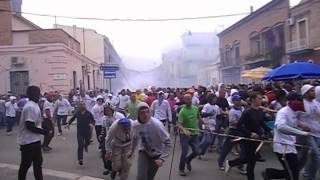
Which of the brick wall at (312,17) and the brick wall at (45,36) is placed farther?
the brick wall at (312,17)

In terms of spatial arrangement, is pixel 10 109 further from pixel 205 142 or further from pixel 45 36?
pixel 205 142

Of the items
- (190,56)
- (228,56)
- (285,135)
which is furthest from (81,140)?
(190,56)

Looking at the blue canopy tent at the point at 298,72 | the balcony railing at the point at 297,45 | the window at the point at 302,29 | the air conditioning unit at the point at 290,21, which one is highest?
the air conditioning unit at the point at 290,21

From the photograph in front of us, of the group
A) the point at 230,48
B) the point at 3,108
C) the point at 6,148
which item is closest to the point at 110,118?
the point at 6,148

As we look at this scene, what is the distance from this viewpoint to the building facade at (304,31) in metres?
30.2

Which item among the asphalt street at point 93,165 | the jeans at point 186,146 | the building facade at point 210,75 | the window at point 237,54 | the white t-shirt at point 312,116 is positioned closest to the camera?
the white t-shirt at point 312,116

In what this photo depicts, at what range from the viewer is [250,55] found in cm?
4216

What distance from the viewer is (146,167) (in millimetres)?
6945

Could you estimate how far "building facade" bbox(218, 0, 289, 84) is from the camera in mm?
36031

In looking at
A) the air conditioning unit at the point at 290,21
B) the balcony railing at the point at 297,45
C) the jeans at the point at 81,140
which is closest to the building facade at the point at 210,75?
the balcony railing at the point at 297,45

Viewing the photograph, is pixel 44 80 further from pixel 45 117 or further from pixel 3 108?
pixel 45 117

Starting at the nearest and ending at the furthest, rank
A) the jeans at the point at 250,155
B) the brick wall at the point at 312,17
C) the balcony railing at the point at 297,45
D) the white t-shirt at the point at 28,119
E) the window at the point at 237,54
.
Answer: the white t-shirt at the point at 28,119 < the jeans at the point at 250,155 < the brick wall at the point at 312,17 < the balcony railing at the point at 297,45 < the window at the point at 237,54

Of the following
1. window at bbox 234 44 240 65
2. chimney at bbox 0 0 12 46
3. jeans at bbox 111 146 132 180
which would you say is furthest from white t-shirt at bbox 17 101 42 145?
window at bbox 234 44 240 65

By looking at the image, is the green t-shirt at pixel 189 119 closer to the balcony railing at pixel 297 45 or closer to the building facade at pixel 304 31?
the building facade at pixel 304 31
